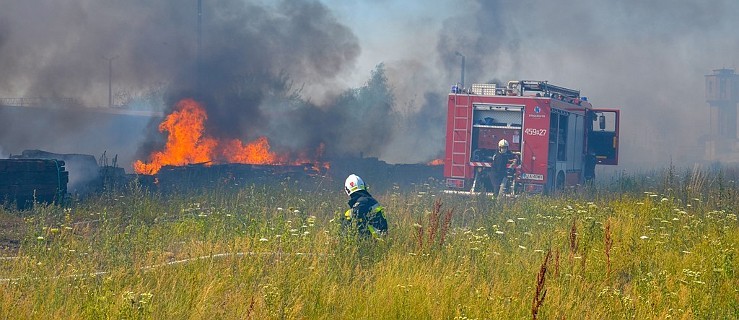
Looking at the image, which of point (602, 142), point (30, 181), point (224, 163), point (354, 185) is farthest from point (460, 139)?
point (354, 185)

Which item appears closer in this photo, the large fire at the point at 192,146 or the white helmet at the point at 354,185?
the white helmet at the point at 354,185

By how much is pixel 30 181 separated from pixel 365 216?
23.4 feet

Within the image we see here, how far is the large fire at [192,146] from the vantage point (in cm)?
2055

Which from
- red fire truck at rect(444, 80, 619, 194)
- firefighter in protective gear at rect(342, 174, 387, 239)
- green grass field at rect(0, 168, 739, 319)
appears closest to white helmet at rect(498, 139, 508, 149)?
red fire truck at rect(444, 80, 619, 194)

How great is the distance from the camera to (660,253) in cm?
846

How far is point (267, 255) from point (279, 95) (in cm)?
1903

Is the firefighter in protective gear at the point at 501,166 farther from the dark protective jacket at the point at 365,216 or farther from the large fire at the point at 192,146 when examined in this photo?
the dark protective jacket at the point at 365,216

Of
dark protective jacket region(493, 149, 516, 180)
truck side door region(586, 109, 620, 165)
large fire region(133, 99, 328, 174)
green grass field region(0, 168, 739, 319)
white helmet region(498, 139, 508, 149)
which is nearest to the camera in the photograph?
green grass field region(0, 168, 739, 319)

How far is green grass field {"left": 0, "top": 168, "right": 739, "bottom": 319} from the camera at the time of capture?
18.2ft

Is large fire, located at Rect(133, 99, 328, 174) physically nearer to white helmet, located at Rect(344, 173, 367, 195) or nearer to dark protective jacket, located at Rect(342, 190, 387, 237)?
white helmet, located at Rect(344, 173, 367, 195)

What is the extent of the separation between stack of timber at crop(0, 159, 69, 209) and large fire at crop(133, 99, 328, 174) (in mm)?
6577

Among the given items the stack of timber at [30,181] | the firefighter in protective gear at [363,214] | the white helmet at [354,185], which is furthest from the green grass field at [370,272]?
the stack of timber at [30,181]

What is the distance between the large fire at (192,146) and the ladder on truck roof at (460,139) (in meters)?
6.30

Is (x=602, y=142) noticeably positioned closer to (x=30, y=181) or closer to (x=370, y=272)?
(x=30, y=181)
